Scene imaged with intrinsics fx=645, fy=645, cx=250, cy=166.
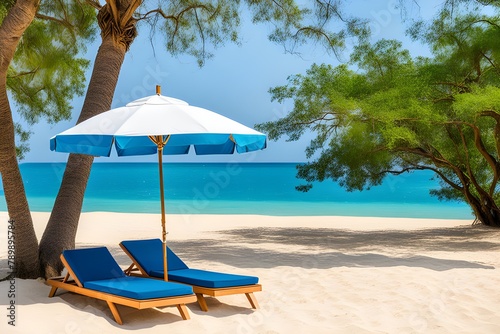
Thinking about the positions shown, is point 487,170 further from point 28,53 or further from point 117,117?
point 117,117

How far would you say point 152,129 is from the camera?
19.6 feet

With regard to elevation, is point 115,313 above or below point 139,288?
below

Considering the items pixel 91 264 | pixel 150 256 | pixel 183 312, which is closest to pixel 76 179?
pixel 150 256

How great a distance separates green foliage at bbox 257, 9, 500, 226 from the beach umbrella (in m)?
5.75

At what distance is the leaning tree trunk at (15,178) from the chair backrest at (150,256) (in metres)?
1.15

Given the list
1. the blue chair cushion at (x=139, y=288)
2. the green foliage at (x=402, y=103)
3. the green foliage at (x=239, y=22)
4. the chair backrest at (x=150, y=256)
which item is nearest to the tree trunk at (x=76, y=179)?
the chair backrest at (x=150, y=256)

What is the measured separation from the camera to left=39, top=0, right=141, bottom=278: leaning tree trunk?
777 cm

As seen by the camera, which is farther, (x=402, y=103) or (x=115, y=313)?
(x=402, y=103)

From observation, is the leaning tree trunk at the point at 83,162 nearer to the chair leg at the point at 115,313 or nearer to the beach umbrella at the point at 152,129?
the beach umbrella at the point at 152,129

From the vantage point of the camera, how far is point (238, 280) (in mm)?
6395

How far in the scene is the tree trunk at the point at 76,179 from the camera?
7.76 m

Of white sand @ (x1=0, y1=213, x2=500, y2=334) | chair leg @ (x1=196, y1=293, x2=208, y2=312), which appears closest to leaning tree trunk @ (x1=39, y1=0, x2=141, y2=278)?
white sand @ (x1=0, y1=213, x2=500, y2=334)

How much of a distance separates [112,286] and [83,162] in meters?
2.70

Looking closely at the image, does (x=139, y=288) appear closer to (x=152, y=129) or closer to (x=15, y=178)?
(x=152, y=129)
